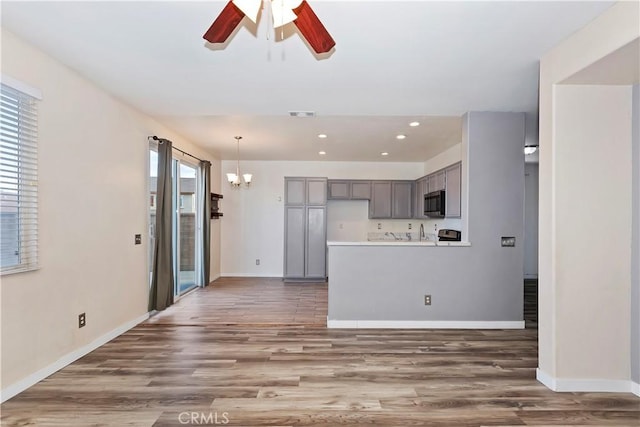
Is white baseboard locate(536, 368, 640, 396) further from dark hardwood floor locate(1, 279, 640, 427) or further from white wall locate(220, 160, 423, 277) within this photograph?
white wall locate(220, 160, 423, 277)

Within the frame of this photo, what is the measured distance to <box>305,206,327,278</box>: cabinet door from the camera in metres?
6.56

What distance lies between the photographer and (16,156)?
2289 mm

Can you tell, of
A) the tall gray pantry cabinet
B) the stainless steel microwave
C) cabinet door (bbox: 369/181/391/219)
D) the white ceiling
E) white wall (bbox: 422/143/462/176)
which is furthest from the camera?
cabinet door (bbox: 369/181/391/219)

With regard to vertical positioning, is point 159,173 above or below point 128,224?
above

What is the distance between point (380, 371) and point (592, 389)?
1550mm

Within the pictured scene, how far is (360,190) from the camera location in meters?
6.82

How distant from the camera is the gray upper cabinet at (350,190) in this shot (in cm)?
681

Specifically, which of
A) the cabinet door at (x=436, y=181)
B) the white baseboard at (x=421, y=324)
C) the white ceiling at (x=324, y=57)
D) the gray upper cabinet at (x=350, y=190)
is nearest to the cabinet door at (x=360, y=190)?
the gray upper cabinet at (x=350, y=190)

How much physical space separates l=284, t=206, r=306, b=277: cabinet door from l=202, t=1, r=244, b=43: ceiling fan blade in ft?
16.3

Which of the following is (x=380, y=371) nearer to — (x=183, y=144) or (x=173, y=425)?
(x=173, y=425)

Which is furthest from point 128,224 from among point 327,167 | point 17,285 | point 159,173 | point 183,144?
point 327,167

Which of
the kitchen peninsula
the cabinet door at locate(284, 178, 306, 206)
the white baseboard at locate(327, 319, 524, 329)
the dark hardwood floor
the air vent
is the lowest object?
the dark hardwood floor

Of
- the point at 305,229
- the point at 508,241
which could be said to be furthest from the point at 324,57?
the point at 305,229

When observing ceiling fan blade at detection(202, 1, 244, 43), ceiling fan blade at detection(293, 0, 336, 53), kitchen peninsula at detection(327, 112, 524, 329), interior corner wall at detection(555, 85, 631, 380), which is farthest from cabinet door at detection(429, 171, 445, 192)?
ceiling fan blade at detection(202, 1, 244, 43)
